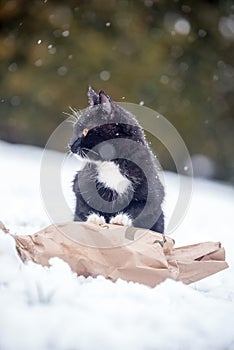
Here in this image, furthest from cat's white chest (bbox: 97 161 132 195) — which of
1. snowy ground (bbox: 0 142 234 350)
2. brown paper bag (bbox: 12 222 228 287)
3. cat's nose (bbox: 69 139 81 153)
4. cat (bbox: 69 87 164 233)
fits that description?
snowy ground (bbox: 0 142 234 350)

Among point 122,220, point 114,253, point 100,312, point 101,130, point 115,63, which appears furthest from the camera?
point 115,63

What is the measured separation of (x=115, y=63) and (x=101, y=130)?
13.7 feet

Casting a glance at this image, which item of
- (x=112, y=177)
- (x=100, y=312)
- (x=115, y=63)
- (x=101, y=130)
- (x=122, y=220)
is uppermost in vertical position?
(x=115, y=63)

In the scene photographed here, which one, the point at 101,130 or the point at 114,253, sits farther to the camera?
the point at 101,130

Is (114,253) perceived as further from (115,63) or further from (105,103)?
(115,63)

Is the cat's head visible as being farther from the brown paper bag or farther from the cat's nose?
the brown paper bag

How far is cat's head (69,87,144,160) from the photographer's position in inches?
86.2

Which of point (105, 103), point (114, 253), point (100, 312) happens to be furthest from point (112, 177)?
point (100, 312)

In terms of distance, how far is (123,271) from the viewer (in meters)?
1.73

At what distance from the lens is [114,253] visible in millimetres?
1760

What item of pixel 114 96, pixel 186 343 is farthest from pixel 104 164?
pixel 114 96

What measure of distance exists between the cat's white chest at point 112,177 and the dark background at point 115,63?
3900 millimetres

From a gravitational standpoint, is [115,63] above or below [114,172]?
above

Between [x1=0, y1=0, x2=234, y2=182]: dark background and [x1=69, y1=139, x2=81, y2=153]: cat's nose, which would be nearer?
[x1=69, y1=139, x2=81, y2=153]: cat's nose
